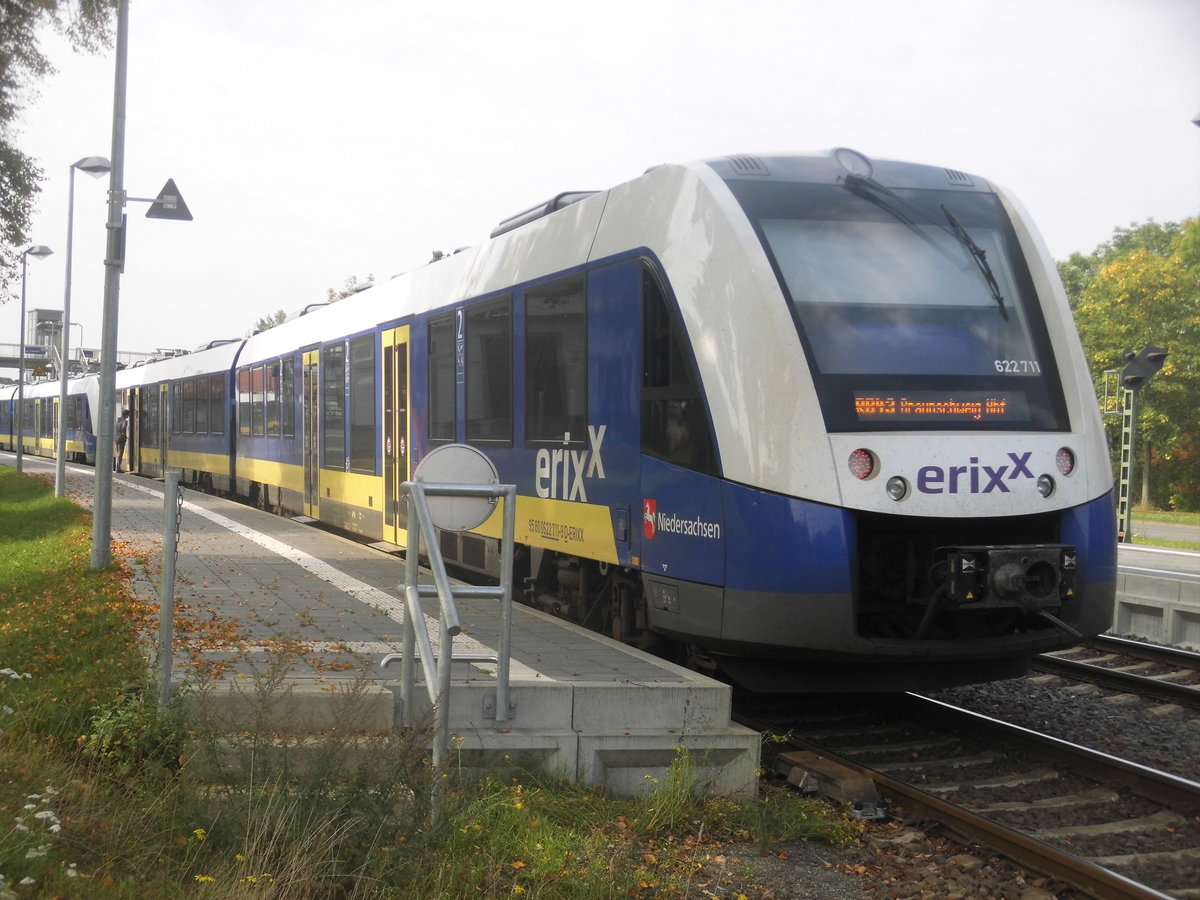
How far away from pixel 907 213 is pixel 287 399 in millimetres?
13413

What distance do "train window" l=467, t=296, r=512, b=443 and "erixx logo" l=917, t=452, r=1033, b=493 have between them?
13.1 ft

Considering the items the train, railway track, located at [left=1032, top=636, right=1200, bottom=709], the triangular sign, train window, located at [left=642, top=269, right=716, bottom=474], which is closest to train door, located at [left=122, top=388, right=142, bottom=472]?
the triangular sign

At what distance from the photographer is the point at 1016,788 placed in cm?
689

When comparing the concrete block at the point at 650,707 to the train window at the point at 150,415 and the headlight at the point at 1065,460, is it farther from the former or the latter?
the train window at the point at 150,415

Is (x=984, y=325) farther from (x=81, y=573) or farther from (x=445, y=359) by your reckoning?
(x=81, y=573)

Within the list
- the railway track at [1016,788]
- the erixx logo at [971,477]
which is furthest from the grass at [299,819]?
the erixx logo at [971,477]

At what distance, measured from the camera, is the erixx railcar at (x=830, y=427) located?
23.1 ft

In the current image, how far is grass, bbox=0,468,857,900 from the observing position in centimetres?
482

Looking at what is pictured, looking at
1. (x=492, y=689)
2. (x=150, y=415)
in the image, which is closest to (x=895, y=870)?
(x=492, y=689)

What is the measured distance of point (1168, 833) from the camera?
6.11m

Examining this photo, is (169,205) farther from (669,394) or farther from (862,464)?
(862,464)

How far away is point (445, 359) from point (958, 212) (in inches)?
211

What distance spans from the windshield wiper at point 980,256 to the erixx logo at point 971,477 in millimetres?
1009

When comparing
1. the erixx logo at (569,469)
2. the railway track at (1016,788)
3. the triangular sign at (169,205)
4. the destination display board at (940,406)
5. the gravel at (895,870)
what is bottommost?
the gravel at (895,870)
